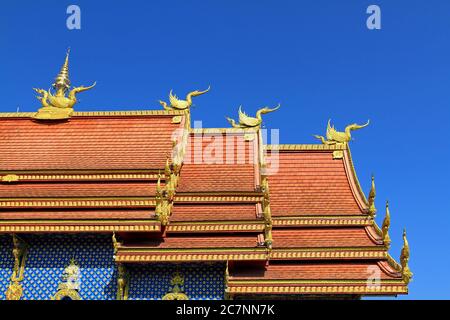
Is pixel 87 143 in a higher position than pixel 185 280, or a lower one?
higher

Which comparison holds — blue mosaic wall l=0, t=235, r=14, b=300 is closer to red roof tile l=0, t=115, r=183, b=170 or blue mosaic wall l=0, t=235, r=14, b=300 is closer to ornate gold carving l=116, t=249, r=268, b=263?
red roof tile l=0, t=115, r=183, b=170

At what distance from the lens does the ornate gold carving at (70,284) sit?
15820mm

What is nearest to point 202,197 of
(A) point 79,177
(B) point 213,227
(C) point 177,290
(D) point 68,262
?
(B) point 213,227

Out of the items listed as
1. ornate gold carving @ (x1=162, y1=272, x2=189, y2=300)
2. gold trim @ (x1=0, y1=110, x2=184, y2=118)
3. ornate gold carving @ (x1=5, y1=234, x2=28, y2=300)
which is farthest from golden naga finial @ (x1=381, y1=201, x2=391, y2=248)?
ornate gold carving @ (x1=5, y1=234, x2=28, y2=300)

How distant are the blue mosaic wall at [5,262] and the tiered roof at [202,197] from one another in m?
0.84

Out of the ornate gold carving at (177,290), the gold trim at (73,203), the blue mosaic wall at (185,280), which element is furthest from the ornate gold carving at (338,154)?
the ornate gold carving at (177,290)

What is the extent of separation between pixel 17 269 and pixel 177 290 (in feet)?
15.9

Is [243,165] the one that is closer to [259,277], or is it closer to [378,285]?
[259,277]

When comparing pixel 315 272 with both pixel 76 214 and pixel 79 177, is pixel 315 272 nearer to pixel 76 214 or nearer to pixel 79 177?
pixel 76 214

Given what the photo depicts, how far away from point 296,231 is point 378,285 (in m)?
3.46

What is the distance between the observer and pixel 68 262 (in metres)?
16.3

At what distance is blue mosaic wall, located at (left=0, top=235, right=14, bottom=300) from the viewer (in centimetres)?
1630

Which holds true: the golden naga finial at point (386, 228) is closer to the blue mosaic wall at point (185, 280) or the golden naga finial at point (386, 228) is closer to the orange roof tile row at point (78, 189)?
the blue mosaic wall at point (185, 280)

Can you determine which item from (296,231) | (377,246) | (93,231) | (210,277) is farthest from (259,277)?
(93,231)
